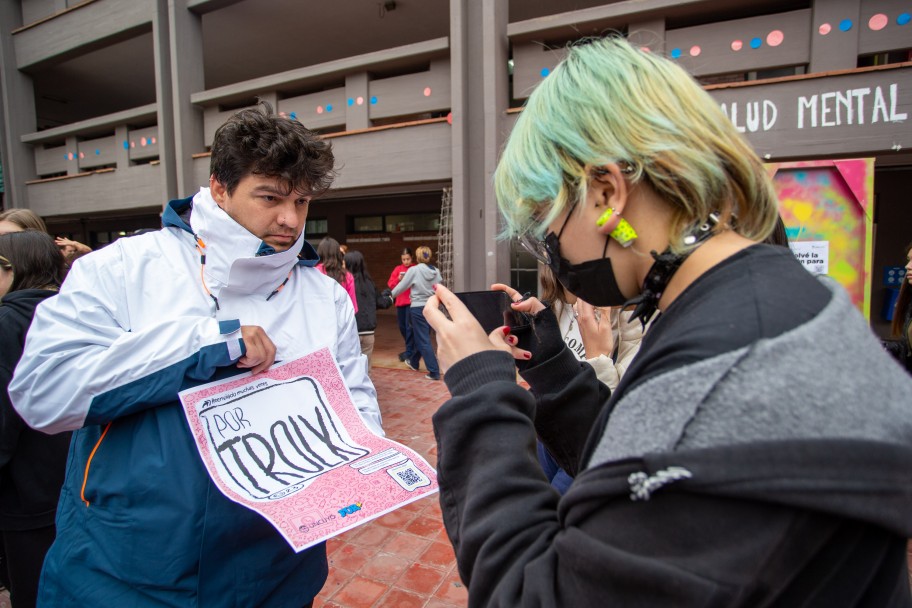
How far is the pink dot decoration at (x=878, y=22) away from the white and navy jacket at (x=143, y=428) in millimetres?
7806

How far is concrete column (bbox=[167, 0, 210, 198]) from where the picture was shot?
9.66 m

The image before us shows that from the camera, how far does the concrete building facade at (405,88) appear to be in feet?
19.6

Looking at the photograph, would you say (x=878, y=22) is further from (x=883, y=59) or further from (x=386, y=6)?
(x=386, y=6)

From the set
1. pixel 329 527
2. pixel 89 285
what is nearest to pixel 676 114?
pixel 329 527

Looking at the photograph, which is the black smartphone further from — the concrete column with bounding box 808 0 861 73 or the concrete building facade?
the concrete column with bounding box 808 0 861 73

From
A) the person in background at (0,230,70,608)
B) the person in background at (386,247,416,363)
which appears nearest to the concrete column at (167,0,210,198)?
the person in background at (386,247,416,363)

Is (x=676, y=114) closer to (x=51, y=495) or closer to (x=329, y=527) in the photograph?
(x=329, y=527)

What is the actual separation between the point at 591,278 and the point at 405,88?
8.01 meters

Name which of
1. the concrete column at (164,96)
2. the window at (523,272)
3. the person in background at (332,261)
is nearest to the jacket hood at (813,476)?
the person in background at (332,261)

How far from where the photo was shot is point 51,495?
2039 millimetres

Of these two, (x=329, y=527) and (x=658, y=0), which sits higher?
(x=658, y=0)

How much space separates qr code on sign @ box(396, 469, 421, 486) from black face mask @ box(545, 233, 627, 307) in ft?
2.09

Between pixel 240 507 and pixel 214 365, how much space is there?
1.25 feet

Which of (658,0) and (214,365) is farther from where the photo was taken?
(658,0)
